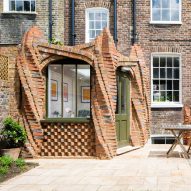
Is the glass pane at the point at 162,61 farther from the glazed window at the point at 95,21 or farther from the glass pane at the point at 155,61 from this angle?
the glazed window at the point at 95,21

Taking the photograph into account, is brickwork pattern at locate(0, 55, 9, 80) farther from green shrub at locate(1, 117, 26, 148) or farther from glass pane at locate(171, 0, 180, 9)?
glass pane at locate(171, 0, 180, 9)

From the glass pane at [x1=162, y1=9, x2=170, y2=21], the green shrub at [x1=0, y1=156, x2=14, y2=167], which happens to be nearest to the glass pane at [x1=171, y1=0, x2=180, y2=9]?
the glass pane at [x1=162, y1=9, x2=170, y2=21]

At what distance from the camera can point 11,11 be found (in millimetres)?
20453

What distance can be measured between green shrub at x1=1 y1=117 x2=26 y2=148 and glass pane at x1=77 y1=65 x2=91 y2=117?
174 centimetres

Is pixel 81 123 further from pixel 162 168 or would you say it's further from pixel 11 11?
pixel 11 11

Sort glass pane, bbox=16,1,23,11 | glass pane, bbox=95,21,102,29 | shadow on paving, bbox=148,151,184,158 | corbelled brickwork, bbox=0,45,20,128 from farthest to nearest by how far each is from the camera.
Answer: glass pane, bbox=16,1,23,11 → glass pane, bbox=95,21,102,29 → shadow on paving, bbox=148,151,184,158 → corbelled brickwork, bbox=0,45,20,128

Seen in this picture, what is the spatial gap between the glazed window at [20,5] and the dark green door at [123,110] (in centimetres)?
643

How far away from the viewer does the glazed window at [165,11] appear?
2023 cm

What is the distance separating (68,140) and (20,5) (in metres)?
9.17

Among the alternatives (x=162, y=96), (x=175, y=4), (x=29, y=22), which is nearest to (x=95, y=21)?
(x=29, y=22)

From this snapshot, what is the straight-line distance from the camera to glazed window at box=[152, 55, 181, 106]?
19828 millimetres

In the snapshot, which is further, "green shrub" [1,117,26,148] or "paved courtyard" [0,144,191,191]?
"green shrub" [1,117,26,148]

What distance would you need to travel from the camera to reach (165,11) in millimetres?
20281

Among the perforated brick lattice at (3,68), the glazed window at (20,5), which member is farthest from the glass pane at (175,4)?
the perforated brick lattice at (3,68)
